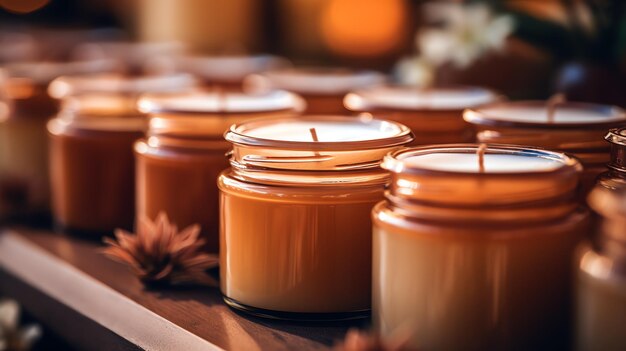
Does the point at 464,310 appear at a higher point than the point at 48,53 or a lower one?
lower

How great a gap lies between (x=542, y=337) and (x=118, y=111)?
526 millimetres

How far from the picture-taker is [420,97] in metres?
0.84

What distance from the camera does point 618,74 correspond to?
0.80 meters

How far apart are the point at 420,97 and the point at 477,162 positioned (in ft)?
1.04

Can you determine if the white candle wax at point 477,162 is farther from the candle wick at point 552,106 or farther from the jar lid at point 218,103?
the jar lid at point 218,103

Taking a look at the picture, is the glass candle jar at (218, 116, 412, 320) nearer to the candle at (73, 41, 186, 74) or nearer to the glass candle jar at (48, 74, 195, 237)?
the glass candle jar at (48, 74, 195, 237)

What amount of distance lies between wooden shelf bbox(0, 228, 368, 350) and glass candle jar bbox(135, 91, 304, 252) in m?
0.07

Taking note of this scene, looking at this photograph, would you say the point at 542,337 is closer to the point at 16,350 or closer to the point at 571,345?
the point at 571,345

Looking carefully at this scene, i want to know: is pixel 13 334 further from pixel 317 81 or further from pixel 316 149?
pixel 317 81

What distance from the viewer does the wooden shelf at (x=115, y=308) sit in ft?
1.87

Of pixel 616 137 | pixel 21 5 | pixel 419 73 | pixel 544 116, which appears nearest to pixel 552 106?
pixel 544 116

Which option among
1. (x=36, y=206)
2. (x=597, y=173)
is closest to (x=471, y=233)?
(x=597, y=173)

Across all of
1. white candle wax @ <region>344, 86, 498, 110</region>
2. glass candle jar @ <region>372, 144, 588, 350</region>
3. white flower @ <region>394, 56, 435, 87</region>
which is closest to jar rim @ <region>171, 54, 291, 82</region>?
white flower @ <region>394, 56, 435, 87</region>

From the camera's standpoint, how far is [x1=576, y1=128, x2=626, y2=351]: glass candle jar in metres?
0.41
